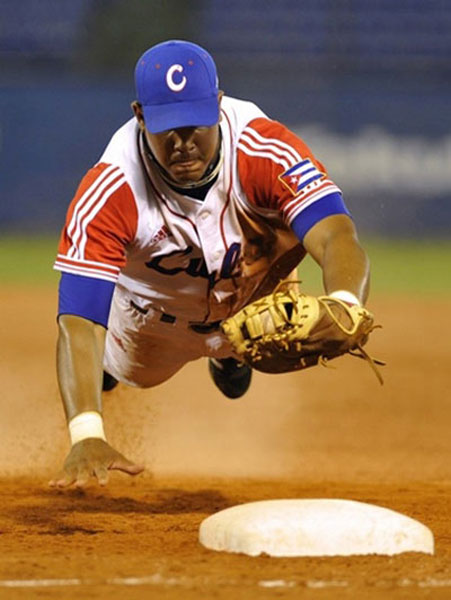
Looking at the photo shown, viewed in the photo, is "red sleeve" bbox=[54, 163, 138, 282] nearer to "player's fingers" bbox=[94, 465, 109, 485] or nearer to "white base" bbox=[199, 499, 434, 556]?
"player's fingers" bbox=[94, 465, 109, 485]

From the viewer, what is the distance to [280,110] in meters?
14.9

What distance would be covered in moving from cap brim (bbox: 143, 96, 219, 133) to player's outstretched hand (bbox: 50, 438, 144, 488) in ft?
3.81

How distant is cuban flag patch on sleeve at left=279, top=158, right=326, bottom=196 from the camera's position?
4.35m

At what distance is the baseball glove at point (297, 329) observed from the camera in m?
3.76

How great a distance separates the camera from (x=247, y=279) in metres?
4.98

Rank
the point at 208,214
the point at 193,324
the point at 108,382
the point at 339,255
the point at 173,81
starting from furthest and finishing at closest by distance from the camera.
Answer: the point at 108,382
the point at 193,324
the point at 208,214
the point at 173,81
the point at 339,255

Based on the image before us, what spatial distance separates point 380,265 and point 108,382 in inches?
347

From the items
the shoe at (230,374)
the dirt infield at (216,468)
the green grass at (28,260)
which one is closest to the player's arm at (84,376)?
the dirt infield at (216,468)

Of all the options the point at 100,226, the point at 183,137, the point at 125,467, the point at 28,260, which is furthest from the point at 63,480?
the point at 28,260

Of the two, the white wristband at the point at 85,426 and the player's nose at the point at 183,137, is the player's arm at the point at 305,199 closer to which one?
the player's nose at the point at 183,137

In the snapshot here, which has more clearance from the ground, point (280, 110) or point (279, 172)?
point (280, 110)

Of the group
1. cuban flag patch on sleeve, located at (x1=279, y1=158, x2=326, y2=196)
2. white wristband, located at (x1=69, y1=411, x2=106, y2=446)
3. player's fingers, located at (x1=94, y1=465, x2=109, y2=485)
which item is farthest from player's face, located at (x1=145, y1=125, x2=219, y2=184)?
player's fingers, located at (x1=94, y1=465, x2=109, y2=485)

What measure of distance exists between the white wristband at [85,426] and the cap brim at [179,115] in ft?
3.48

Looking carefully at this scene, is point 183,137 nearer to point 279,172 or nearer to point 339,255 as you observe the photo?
point 279,172
